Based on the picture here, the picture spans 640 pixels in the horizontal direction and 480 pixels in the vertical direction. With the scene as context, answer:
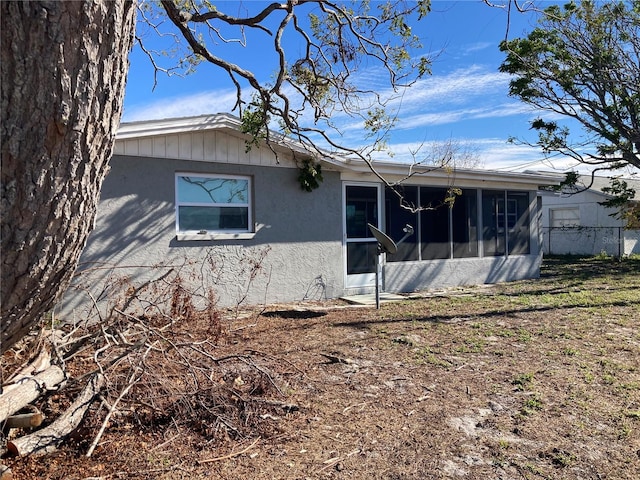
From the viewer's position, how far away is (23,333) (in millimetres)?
2205

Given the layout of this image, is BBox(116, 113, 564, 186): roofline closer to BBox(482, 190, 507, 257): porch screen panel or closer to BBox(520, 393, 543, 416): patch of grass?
BBox(482, 190, 507, 257): porch screen panel

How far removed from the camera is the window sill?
8.10 metres

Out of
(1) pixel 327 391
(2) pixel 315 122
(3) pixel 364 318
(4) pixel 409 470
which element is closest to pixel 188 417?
(1) pixel 327 391

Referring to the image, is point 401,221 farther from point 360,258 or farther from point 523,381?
point 523,381

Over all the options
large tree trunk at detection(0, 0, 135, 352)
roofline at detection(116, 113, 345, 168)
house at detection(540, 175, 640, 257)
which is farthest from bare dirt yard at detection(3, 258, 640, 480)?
house at detection(540, 175, 640, 257)

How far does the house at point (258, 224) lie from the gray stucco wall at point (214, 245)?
0.07ft

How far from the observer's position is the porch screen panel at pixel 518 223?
13227mm

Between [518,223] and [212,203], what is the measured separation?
8890 millimetres

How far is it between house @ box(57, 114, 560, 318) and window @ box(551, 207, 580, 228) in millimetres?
15201

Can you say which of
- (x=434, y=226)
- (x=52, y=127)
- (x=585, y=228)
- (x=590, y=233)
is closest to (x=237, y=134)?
(x=434, y=226)

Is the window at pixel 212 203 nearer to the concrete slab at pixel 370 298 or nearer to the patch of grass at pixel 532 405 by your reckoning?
the concrete slab at pixel 370 298

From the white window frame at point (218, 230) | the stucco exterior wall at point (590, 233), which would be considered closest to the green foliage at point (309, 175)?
the white window frame at point (218, 230)

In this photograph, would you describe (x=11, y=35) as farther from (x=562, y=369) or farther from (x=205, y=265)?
(x=205, y=265)

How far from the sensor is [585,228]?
2402 centimetres
